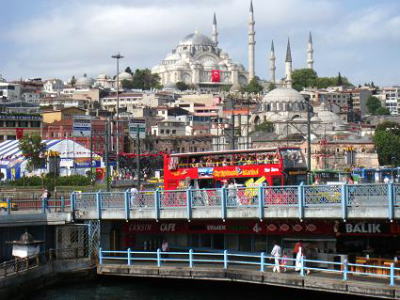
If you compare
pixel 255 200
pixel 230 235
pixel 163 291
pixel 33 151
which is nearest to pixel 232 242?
pixel 230 235

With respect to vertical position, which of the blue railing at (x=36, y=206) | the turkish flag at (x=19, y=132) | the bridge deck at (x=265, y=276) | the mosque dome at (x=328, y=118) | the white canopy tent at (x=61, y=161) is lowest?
the bridge deck at (x=265, y=276)

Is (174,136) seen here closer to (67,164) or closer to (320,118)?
(320,118)

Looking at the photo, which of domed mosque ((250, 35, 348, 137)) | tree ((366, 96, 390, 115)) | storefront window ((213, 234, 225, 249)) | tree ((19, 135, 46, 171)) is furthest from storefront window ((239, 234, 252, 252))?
tree ((366, 96, 390, 115))

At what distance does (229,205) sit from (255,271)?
2.21m

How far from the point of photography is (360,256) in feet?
78.4

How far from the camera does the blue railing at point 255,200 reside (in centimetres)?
2161

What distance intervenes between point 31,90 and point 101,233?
538 ft

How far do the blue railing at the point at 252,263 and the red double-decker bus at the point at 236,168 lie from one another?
16.6ft

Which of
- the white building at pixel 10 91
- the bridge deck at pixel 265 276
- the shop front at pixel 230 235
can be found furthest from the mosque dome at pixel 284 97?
the bridge deck at pixel 265 276

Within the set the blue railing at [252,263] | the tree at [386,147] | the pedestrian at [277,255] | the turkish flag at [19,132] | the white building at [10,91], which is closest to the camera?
the blue railing at [252,263]

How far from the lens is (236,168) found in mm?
31625

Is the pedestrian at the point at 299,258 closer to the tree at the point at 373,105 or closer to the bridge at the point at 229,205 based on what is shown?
the bridge at the point at 229,205

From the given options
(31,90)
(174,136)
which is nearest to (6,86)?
(31,90)

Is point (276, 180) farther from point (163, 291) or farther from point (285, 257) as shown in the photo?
point (163, 291)
